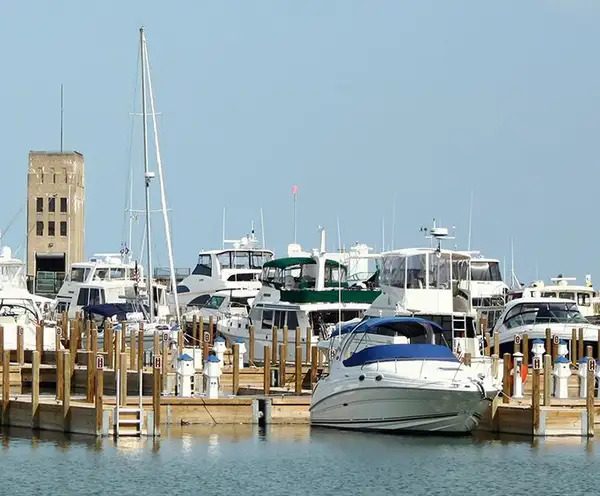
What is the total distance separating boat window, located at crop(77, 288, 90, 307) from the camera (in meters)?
69.8

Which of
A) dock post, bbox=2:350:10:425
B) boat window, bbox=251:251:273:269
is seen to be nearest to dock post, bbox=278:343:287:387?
dock post, bbox=2:350:10:425

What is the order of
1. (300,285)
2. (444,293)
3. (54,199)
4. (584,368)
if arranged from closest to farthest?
(584,368) < (444,293) < (300,285) < (54,199)

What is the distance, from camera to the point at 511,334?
49.7m

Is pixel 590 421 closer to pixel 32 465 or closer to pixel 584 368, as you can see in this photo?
pixel 584 368

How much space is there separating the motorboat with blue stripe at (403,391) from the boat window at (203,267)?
3282 cm

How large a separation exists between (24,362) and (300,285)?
9.72m

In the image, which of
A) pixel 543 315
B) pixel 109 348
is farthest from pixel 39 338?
pixel 543 315

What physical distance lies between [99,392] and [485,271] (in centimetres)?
3513

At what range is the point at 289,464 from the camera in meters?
34.4

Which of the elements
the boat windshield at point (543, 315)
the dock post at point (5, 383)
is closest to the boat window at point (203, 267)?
the boat windshield at point (543, 315)

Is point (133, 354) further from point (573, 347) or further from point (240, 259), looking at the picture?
point (240, 259)

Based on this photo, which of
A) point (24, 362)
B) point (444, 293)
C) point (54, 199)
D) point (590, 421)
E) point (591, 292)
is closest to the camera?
point (590, 421)

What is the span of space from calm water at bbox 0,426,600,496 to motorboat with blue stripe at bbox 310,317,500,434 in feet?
1.32

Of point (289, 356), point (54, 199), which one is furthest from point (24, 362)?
point (54, 199)
